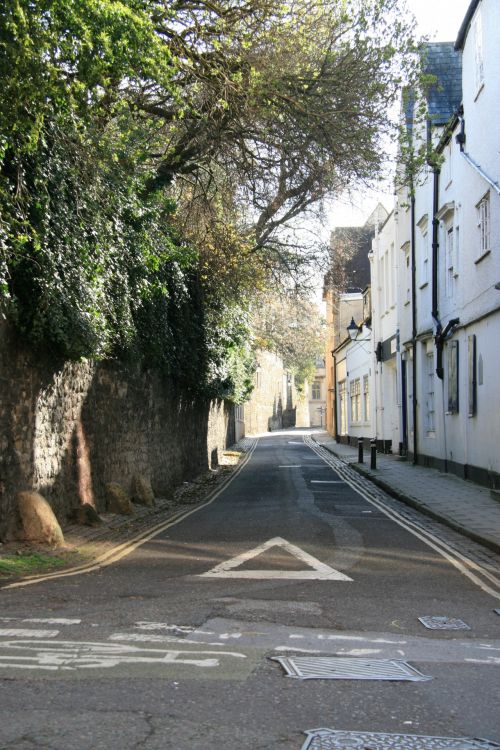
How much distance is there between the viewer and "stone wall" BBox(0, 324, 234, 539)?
966 centimetres

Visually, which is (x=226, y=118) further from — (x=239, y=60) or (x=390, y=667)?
(x=390, y=667)

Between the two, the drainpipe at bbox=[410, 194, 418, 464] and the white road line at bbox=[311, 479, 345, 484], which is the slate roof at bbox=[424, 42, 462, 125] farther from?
the white road line at bbox=[311, 479, 345, 484]

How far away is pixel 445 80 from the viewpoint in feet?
71.6

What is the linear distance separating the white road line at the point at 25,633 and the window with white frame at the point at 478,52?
14.8 m

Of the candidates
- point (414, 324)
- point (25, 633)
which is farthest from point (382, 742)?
point (414, 324)

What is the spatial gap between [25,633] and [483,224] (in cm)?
1425

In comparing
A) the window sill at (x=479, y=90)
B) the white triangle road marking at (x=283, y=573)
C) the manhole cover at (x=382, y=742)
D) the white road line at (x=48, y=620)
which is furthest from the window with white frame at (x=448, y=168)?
the manhole cover at (x=382, y=742)

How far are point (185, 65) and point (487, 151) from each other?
26.5 ft

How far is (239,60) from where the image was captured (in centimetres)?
1104

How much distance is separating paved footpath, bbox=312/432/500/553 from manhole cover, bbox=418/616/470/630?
12.0 feet

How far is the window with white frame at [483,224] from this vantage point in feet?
55.3

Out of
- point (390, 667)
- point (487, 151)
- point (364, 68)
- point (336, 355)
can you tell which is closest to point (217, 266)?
point (487, 151)

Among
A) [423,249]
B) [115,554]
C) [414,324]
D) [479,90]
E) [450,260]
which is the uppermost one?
[479,90]

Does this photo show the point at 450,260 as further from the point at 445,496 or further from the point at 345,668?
the point at 345,668
